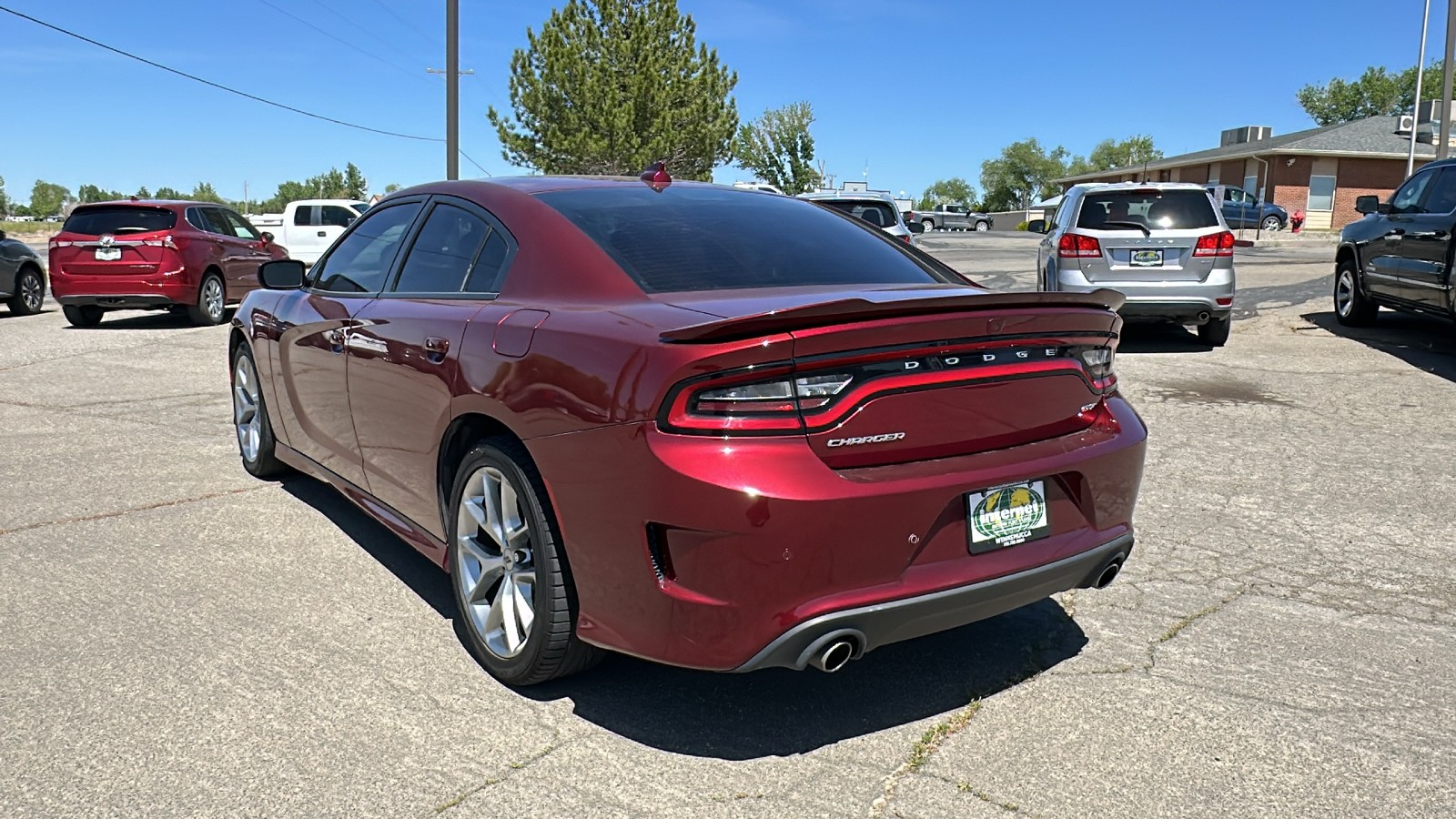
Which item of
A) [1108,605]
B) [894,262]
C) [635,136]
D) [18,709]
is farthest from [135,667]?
[635,136]

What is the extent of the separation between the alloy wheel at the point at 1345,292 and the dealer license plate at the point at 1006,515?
10851 mm

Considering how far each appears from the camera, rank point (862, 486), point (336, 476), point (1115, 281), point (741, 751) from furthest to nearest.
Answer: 1. point (1115, 281)
2. point (336, 476)
3. point (741, 751)
4. point (862, 486)

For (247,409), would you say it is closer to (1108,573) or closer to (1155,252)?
(1108,573)

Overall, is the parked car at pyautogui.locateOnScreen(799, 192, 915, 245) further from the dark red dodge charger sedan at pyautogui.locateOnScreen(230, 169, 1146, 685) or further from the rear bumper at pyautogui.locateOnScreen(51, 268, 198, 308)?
the dark red dodge charger sedan at pyautogui.locateOnScreen(230, 169, 1146, 685)

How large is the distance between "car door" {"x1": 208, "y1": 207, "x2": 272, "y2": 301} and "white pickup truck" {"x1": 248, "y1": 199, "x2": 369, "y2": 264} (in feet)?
22.1

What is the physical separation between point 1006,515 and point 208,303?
13819 mm

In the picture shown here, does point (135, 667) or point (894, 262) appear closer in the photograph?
point (135, 667)

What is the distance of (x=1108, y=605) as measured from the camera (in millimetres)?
4129

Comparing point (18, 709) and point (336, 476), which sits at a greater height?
point (336, 476)

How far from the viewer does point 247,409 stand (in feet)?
19.9

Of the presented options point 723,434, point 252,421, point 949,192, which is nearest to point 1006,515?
point 723,434

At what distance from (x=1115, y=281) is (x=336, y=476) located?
820cm

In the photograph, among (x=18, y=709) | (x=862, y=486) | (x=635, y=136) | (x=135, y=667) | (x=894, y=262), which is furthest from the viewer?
(x=635, y=136)

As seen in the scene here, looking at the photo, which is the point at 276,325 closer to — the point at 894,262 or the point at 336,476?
the point at 336,476
